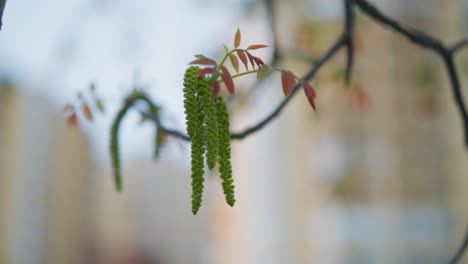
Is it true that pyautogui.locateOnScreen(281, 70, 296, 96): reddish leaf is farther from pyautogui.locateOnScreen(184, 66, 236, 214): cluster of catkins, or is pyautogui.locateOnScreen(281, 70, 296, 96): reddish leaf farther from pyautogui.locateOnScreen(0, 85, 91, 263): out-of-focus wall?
pyautogui.locateOnScreen(0, 85, 91, 263): out-of-focus wall

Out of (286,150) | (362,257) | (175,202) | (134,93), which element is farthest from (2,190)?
(175,202)

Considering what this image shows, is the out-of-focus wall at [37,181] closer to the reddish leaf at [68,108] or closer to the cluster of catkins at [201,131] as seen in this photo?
the reddish leaf at [68,108]

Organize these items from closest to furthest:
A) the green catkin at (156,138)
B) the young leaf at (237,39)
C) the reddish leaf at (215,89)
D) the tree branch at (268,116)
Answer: the reddish leaf at (215,89) < the young leaf at (237,39) < the tree branch at (268,116) < the green catkin at (156,138)

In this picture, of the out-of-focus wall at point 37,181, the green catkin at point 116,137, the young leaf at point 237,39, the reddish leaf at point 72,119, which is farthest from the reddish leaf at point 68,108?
the out-of-focus wall at point 37,181

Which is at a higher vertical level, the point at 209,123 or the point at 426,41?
the point at 426,41

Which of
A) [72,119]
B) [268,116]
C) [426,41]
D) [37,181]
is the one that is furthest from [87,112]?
[37,181]

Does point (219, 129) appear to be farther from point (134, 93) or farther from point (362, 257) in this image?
point (362, 257)

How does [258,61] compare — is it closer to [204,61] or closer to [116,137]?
[204,61]
